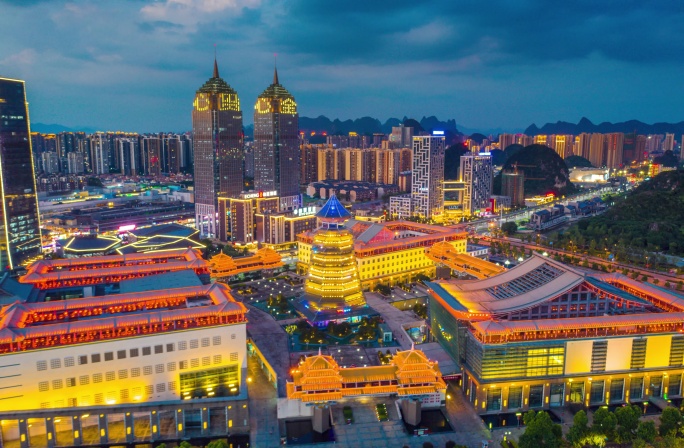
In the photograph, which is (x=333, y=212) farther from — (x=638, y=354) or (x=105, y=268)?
(x=638, y=354)

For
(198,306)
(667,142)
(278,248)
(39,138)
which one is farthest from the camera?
(667,142)

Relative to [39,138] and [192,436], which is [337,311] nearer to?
[192,436]

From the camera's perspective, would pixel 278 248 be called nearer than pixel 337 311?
No

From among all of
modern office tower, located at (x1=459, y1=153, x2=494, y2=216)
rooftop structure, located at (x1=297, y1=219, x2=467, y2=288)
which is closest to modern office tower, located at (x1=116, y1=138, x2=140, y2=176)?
modern office tower, located at (x1=459, y1=153, x2=494, y2=216)

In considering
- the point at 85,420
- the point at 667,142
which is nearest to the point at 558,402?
the point at 85,420

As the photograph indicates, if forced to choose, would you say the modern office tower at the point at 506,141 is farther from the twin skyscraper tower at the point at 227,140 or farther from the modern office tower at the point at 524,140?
the twin skyscraper tower at the point at 227,140

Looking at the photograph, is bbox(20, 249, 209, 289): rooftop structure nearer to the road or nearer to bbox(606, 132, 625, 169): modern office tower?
the road

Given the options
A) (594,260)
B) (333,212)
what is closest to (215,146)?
(333,212)
